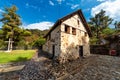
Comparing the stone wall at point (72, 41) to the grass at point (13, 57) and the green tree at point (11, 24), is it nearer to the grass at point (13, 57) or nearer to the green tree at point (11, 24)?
the grass at point (13, 57)

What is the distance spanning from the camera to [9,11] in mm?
27734

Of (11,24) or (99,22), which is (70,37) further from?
(99,22)

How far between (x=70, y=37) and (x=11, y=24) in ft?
61.8

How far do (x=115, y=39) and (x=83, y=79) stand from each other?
18786mm

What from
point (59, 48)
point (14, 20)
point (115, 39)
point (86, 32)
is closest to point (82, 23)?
point (86, 32)

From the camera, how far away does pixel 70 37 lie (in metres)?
15.8

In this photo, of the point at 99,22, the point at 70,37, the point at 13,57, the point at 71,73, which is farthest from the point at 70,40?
the point at 99,22

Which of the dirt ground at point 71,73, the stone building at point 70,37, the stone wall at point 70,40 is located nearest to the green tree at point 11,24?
the stone building at point 70,37

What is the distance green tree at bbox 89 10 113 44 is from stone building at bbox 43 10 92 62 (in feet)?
48.4

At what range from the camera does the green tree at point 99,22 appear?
33250 millimetres

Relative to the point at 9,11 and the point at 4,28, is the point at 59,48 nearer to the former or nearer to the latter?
the point at 4,28

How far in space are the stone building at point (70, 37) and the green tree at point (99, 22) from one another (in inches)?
581

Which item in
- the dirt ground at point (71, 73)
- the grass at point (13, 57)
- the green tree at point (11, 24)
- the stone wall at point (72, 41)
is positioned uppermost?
the green tree at point (11, 24)

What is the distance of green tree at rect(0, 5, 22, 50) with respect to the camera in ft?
86.3
